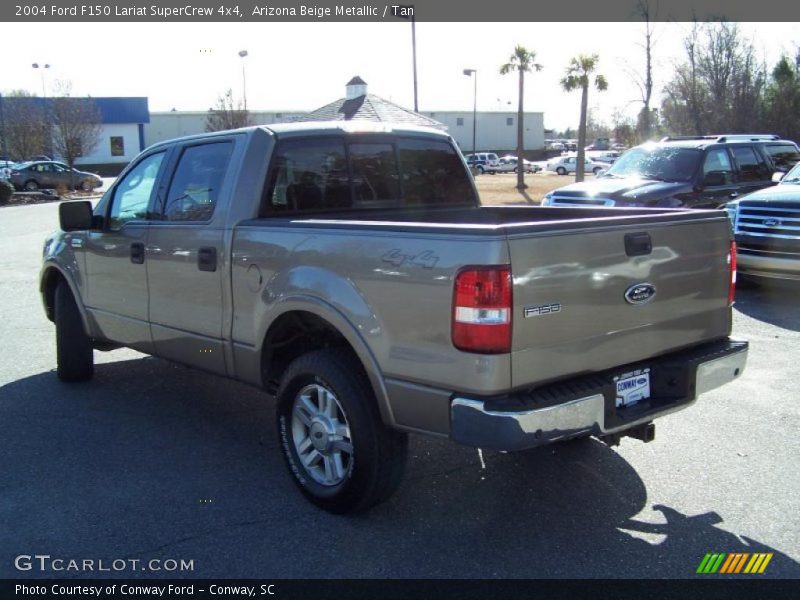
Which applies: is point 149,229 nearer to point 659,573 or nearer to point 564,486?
point 564,486

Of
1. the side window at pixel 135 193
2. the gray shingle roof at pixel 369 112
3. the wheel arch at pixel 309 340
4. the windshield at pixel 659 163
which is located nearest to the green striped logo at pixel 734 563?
the wheel arch at pixel 309 340

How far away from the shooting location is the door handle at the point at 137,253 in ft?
17.2

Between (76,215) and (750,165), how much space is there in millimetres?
10539

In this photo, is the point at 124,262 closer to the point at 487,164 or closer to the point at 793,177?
the point at 793,177

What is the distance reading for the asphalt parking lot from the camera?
11.5ft

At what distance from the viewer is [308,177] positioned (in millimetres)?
4773

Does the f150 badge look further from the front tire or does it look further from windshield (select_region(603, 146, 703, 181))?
windshield (select_region(603, 146, 703, 181))

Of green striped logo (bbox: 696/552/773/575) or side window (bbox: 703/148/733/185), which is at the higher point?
side window (bbox: 703/148/733/185)

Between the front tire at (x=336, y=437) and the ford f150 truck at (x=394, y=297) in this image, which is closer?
the ford f150 truck at (x=394, y=297)

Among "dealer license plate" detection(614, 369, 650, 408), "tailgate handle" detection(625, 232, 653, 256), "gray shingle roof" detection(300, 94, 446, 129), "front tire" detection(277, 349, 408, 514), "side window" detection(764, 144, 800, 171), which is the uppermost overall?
"gray shingle roof" detection(300, 94, 446, 129)

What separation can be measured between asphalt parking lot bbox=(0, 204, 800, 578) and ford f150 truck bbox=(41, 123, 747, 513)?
1.16 ft

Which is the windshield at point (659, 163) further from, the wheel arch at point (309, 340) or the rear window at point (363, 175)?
the wheel arch at point (309, 340)

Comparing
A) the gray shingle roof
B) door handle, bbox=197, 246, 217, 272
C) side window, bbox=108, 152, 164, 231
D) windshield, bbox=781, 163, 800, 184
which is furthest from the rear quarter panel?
the gray shingle roof
